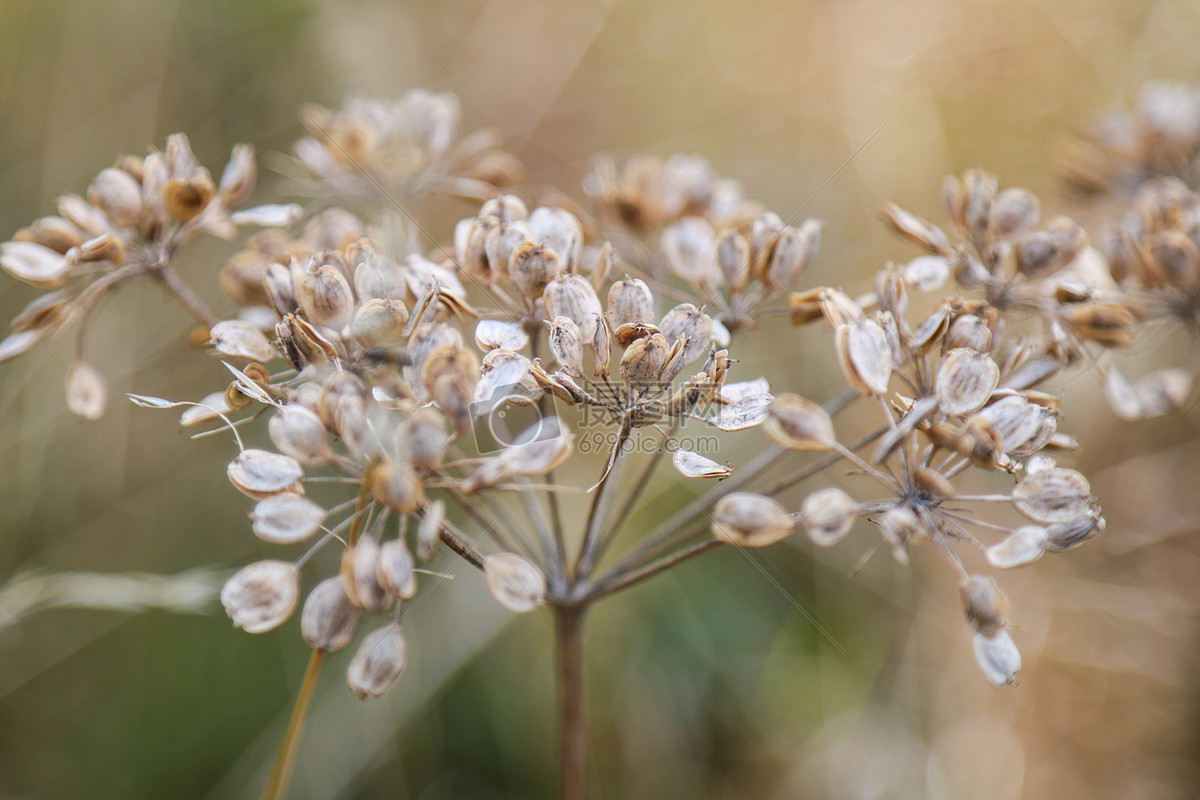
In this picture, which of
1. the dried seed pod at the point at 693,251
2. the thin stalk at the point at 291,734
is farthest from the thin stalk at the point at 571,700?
the dried seed pod at the point at 693,251

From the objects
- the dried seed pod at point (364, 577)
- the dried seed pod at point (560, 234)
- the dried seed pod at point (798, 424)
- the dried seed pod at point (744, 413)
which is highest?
the dried seed pod at point (798, 424)

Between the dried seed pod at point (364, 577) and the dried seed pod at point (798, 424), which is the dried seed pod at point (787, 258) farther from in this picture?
the dried seed pod at point (364, 577)

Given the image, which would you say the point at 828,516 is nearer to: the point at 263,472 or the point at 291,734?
the point at 263,472

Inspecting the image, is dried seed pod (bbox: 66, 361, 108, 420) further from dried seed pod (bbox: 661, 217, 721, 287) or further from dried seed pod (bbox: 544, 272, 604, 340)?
dried seed pod (bbox: 661, 217, 721, 287)

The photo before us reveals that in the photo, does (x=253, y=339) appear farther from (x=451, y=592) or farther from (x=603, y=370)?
→ (x=451, y=592)

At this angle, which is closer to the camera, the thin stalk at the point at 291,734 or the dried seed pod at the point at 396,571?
the dried seed pod at the point at 396,571

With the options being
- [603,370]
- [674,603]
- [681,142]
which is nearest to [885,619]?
[674,603]

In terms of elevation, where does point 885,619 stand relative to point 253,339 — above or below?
below

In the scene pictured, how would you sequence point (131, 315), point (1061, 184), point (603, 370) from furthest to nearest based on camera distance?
point (131, 315) < point (1061, 184) < point (603, 370)
